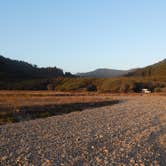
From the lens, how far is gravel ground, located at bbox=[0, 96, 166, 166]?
19047 mm

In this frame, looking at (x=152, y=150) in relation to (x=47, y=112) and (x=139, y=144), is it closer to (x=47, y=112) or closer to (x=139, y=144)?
(x=139, y=144)

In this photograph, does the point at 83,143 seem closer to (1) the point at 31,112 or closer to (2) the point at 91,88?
(1) the point at 31,112

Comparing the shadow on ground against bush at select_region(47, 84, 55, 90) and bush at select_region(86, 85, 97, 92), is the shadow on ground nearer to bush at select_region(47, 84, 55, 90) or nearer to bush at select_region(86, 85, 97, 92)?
bush at select_region(86, 85, 97, 92)

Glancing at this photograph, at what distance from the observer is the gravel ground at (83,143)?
19.0m

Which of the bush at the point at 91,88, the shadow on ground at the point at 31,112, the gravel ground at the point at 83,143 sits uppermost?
A: the bush at the point at 91,88

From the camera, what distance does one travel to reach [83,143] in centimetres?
2366

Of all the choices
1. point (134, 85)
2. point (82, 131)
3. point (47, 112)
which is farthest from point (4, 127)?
point (134, 85)

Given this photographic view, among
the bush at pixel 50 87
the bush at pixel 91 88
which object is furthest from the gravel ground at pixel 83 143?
the bush at pixel 50 87

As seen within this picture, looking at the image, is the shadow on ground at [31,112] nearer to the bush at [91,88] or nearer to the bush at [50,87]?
the bush at [91,88]

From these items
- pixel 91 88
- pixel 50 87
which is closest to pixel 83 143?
pixel 91 88

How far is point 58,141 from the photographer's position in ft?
80.0

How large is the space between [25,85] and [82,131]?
105305 millimetres

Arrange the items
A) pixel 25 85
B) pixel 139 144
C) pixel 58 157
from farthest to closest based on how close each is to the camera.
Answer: pixel 25 85
pixel 139 144
pixel 58 157

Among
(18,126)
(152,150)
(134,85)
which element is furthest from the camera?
(134,85)
